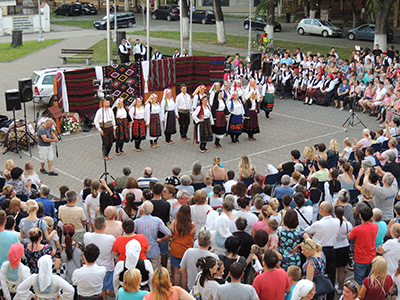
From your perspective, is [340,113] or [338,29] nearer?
[340,113]

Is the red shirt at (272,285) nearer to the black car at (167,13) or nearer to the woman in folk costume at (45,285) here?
the woman in folk costume at (45,285)

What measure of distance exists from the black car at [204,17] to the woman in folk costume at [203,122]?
96.7 ft

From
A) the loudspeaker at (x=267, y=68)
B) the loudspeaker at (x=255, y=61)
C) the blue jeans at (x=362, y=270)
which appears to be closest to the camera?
the blue jeans at (x=362, y=270)

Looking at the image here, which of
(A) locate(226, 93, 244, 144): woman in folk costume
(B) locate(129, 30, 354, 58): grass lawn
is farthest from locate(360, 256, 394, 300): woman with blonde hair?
(B) locate(129, 30, 354, 58): grass lawn

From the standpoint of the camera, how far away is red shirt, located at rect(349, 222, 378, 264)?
24.7ft

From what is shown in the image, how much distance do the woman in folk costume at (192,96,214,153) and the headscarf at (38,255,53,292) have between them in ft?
30.7

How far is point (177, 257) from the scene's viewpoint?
25.1ft

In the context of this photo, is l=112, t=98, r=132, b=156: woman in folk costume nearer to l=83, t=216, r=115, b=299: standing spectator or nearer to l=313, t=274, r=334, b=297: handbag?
l=83, t=216, r=115, b=299: standing spectator

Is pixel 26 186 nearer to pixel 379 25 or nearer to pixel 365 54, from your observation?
pixel 365 54

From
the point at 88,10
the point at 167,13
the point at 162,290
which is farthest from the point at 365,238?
the point at 88,10

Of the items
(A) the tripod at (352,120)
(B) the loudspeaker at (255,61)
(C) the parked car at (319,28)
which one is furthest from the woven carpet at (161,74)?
(C) the parked car at (319,28)

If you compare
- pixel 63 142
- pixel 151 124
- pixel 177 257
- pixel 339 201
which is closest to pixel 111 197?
pixel 177 257

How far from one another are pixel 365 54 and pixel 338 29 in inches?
547

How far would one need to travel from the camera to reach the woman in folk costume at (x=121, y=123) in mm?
14828
